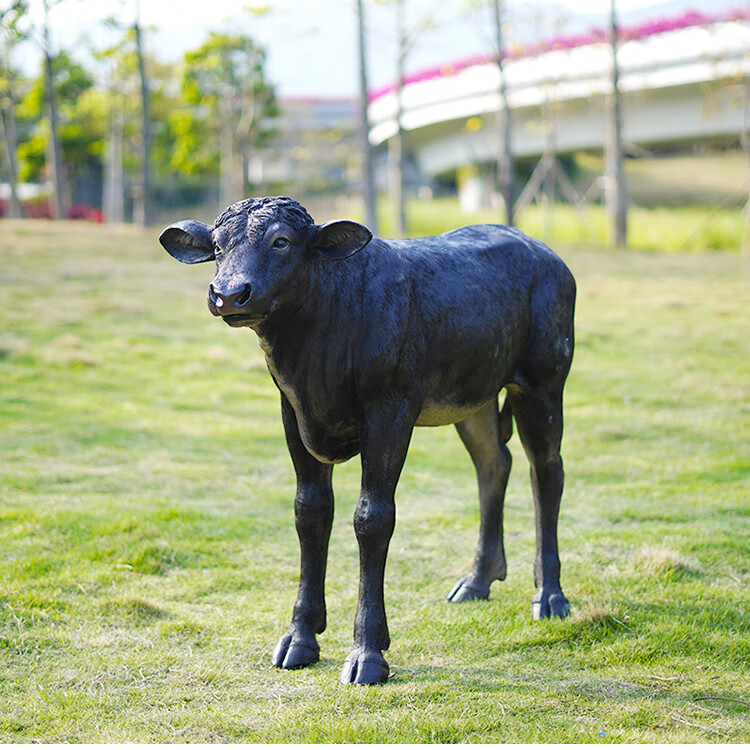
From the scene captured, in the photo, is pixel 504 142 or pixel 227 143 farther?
pixel 227 143

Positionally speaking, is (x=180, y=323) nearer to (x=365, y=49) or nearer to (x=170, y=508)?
(x=170, y=508)

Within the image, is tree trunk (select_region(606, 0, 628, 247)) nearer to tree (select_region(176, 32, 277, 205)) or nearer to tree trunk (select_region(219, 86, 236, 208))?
tree (select_region(176, 32, 277, 205))

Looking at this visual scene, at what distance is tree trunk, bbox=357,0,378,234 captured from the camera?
23.5 m

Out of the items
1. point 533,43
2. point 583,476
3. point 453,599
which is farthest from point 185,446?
point 533,43

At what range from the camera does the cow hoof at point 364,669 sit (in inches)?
172

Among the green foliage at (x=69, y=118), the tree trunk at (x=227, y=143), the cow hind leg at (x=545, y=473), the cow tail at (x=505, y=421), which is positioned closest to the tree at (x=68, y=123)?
the green foliage at (x=69, y=118)

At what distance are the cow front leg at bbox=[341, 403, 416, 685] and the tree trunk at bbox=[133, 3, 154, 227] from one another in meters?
23.4

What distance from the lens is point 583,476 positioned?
8.51 meters

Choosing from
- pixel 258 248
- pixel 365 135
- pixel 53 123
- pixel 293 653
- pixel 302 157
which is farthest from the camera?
pixel 302 157

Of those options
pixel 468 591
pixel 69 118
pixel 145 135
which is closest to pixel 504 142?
pixel 145 135

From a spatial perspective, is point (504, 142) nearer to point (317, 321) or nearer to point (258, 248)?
point (317, 321)

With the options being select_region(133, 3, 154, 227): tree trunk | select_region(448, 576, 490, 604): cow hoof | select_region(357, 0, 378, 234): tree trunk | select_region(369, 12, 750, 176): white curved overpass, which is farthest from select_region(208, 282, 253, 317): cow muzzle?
select_region(133, 3, 154, 227): tree trunk

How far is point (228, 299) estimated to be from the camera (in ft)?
12.7

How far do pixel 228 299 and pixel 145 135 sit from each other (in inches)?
985
